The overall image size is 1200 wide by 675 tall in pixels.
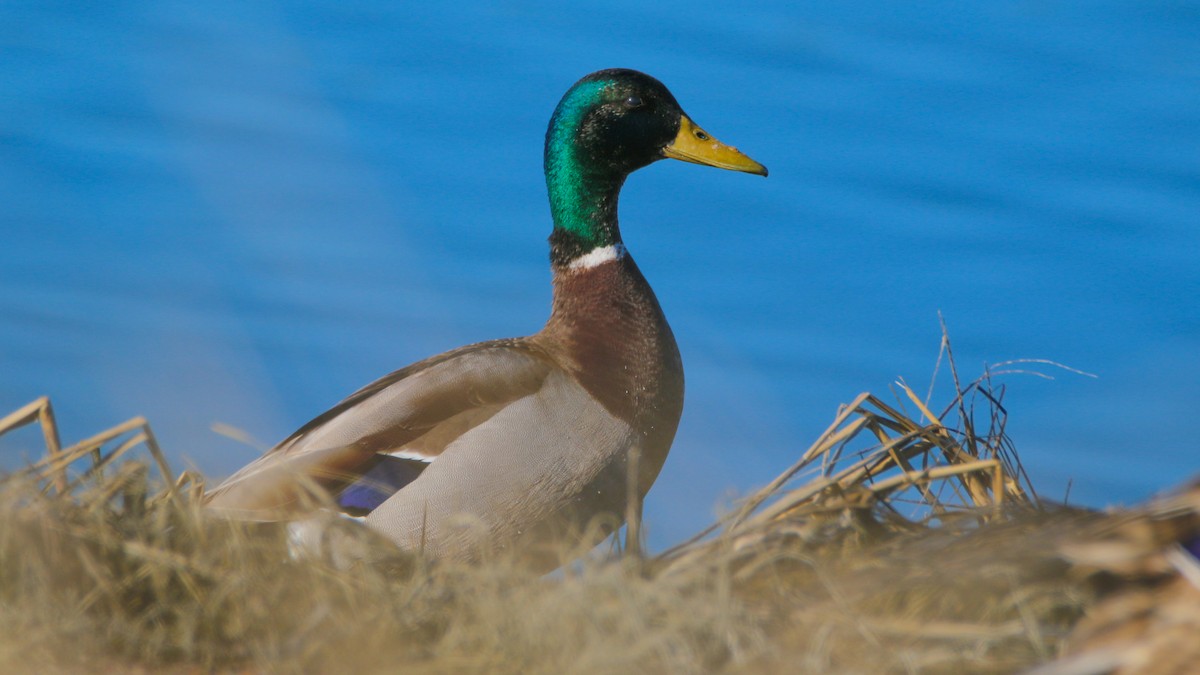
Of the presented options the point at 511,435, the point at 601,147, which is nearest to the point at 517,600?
the point at 511,435

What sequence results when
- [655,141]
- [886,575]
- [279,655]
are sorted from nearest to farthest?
[279,655] < [886,575] < [655,141]

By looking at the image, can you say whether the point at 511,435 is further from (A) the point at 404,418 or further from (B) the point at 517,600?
(B) the point at 517,600

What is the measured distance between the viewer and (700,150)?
16.0ft

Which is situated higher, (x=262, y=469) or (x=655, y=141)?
(x=655, y=141)

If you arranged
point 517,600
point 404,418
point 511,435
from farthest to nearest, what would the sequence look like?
point 404,418 → point 511,435 → point 517,600

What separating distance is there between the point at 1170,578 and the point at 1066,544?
24 centimetres

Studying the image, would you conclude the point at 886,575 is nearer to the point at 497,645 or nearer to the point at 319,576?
the point at 497,645

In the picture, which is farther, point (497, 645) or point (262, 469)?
point (262, 469)

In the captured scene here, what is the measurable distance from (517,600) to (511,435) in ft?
6.01

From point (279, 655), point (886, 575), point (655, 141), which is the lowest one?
point (279, 655)

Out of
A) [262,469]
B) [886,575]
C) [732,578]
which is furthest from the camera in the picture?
[262,469]

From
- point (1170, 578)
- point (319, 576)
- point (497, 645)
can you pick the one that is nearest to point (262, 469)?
point (319, 576)

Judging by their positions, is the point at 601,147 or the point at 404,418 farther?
the point at 601,147

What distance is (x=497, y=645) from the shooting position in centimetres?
195
